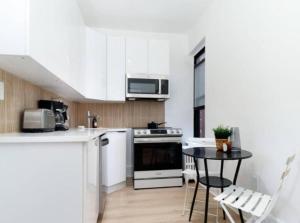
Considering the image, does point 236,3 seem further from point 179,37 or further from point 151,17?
point 179,37

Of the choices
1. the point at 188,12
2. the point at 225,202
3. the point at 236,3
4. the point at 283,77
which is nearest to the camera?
the point at 225,202

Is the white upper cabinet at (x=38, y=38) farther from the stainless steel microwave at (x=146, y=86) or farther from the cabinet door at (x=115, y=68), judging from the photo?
the stainless steel microwave at (x=146, y=86)

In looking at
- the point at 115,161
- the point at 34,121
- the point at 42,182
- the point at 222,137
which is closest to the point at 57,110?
the point at 34,121

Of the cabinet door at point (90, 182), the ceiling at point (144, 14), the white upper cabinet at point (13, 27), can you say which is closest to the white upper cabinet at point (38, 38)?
the white upper cabinet at point (13, 27)

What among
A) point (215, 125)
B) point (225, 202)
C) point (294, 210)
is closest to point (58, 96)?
point (215, 125)

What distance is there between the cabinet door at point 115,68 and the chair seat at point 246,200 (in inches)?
90.9

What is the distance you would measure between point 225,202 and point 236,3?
2093 mm

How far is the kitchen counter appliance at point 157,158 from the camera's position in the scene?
324 cm

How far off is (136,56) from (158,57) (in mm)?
370

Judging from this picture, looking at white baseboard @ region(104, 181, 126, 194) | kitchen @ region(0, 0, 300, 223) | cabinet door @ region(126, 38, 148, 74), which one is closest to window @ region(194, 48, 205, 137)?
kitchen @ region(0, 0, 300, 223)

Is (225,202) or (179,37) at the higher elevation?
(179,37)

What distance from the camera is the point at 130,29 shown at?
3.84 meters

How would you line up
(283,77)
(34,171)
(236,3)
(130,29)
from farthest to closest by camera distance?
(130,29)
(236,3)
(283,77)
(34,171)

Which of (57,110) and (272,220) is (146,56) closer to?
(57,110)
